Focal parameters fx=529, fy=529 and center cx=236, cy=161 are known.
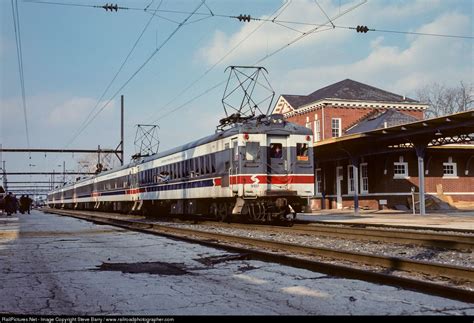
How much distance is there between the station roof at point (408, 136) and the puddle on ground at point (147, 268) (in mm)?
15495

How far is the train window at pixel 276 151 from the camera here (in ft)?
58.1

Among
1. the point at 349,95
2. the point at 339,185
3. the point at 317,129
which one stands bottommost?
the point at 339,185

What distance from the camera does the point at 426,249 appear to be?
11.2 meters

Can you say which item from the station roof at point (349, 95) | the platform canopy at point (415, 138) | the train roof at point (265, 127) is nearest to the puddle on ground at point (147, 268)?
the train roof at point (265, 127)

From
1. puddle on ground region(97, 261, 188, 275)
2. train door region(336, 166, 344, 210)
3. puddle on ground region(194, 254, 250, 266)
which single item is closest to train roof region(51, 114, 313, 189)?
puddle on ground region(194, 254, 250, 266)

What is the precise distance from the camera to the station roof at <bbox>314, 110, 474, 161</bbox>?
2159cm

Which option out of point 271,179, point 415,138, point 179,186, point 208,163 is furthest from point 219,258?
point 415,138

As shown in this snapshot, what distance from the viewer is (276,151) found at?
58.4ft

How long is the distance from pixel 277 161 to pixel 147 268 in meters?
9.76

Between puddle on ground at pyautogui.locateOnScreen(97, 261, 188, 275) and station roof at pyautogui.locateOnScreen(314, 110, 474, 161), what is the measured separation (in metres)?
15.5

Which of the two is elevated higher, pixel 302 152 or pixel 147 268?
pixel 302 152

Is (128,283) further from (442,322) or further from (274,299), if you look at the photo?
(442,322)

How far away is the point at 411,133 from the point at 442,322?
20348mm

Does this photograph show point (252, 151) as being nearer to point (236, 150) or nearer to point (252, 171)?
point (236, 150)
